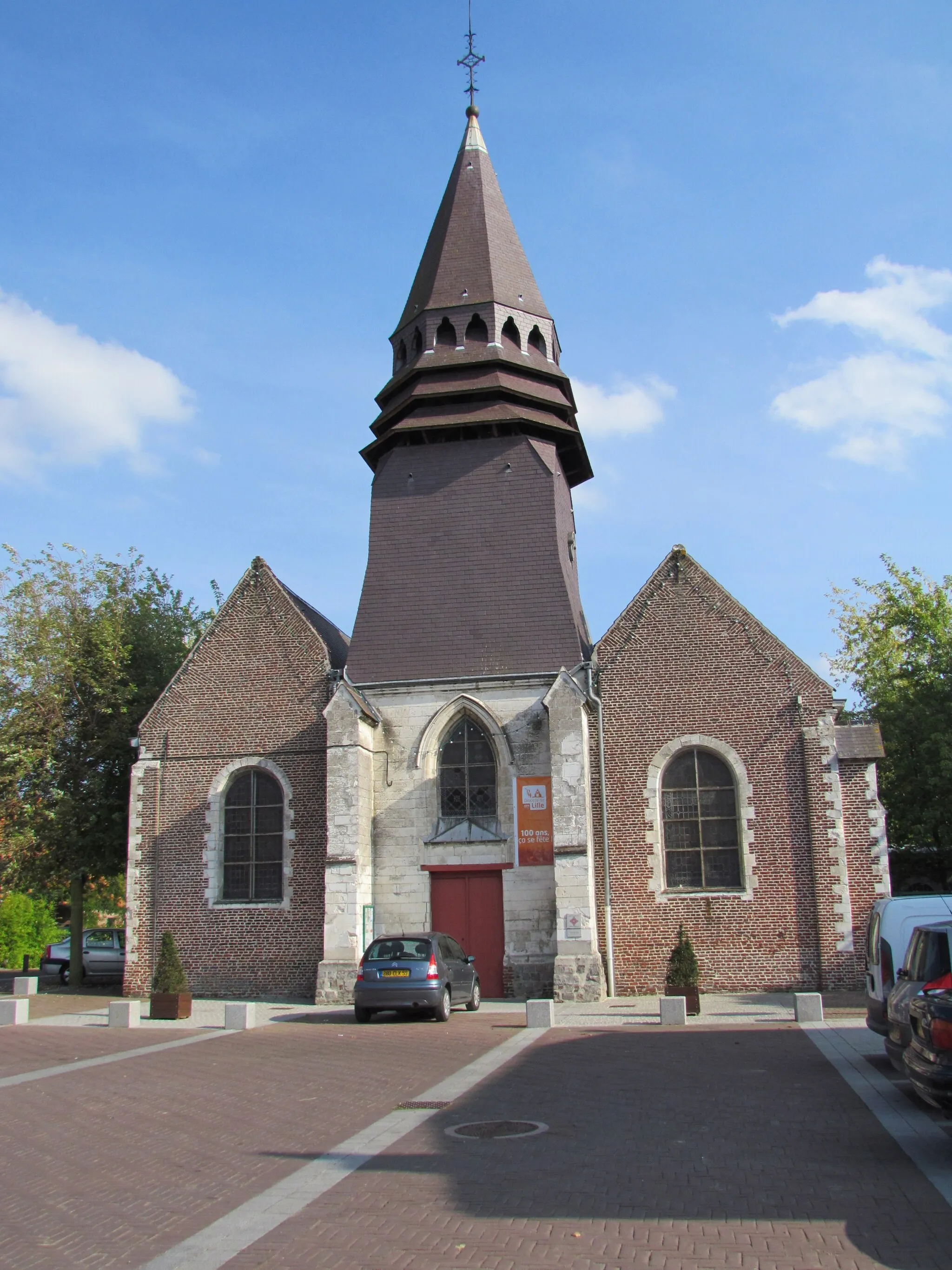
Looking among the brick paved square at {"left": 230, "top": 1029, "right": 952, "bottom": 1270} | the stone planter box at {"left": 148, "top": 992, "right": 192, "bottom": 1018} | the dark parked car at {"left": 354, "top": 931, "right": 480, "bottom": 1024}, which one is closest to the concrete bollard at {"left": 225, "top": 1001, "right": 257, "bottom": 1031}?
the dark parked car at {"left": 354, "top": 931, "right": 480, "bottom": 1024}

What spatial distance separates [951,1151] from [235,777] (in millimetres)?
16699

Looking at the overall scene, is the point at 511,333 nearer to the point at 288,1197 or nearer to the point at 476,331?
the point at 476,331

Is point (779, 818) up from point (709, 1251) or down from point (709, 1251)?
up

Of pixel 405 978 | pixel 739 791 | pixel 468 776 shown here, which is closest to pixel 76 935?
pixel 468 776

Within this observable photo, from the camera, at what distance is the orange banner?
19797 mm

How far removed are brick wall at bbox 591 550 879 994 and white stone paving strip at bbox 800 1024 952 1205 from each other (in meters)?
4.64

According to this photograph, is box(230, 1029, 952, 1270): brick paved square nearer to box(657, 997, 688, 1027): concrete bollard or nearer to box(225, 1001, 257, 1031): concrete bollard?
box(657, 997, 688, 1027): concrete bollard

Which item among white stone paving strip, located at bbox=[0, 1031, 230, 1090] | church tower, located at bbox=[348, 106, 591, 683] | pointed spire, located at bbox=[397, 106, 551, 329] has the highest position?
pointed spire, located at bbox=[397, 106, 551, 329]

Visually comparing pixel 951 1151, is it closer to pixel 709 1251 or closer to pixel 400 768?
pixel 709 1251

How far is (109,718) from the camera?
2495 centimetres

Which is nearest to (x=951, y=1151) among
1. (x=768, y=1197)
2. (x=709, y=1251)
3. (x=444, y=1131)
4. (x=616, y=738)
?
(x=768, y=1197)

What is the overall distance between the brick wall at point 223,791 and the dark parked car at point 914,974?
43.3ft

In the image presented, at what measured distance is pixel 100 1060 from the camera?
500 inches

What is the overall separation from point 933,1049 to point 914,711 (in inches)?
844
